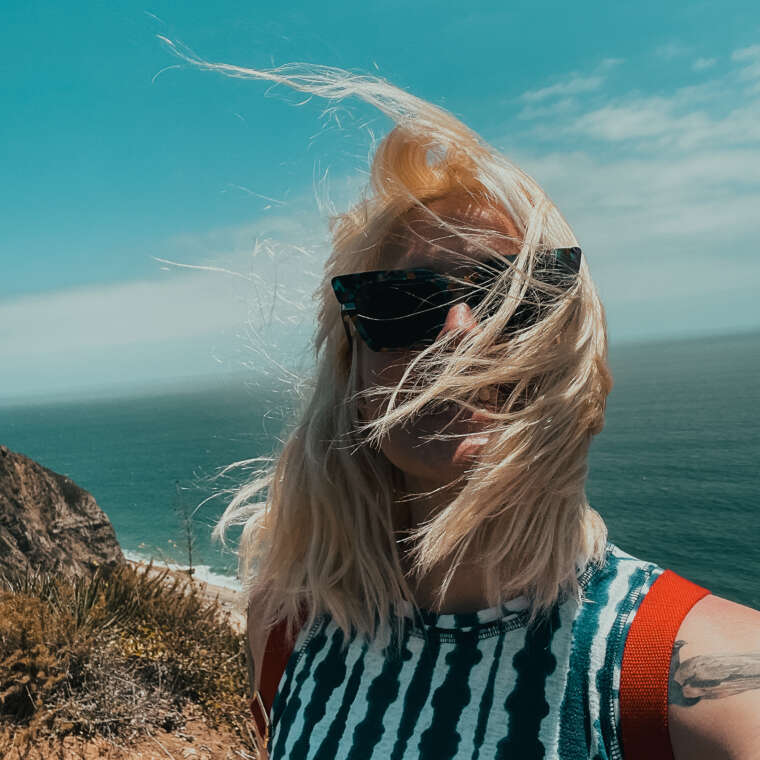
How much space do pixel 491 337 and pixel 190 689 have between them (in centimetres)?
493

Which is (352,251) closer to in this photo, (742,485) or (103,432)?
(742,485)

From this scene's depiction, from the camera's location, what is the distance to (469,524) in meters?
1.16

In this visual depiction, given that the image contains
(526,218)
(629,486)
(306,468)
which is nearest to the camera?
(526,218)

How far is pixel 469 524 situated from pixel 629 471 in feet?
193

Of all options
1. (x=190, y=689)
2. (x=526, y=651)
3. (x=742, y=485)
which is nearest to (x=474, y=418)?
(x=526, y=651)

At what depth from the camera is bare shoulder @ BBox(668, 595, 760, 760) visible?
0.82 metres

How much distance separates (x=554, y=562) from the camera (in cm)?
113

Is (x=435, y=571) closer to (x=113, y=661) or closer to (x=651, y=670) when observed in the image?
(x=651, y=670)

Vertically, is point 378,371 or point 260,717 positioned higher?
point 378,371

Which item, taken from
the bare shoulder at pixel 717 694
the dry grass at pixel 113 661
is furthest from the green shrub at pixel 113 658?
the bare shoulder at pixel 717 694

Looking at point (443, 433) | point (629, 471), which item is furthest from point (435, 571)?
point (629, 471)

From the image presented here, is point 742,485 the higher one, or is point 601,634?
point 601,634

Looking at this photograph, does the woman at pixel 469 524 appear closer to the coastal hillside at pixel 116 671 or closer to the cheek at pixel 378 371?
the cheek at pixel 378 371

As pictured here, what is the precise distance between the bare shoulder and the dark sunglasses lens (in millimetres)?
726
